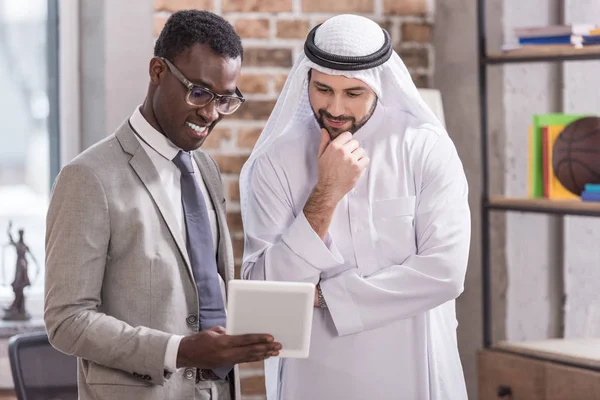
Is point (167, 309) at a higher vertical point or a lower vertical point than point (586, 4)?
lower

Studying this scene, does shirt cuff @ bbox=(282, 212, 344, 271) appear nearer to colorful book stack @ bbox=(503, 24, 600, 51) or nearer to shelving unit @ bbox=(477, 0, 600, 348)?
shelving unit @ bbox=(477, 0, 600, 348)

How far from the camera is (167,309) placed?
182 cm

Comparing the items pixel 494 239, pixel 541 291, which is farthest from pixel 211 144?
pixel 541 291

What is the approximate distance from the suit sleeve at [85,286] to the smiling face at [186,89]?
8.1 inches

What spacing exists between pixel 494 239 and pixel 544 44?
0.78m

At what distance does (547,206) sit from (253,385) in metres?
1.20

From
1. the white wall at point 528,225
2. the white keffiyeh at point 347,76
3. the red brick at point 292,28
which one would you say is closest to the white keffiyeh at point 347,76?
the white keffiyeh at point 347,76

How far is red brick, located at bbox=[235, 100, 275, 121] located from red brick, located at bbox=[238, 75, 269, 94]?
0.04 meters

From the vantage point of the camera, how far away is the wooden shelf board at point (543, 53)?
10.2 feet

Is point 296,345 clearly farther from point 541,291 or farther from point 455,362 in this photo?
point 541,291

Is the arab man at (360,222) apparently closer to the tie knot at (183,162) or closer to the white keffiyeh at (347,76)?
the white keffiyeh at (347,76)

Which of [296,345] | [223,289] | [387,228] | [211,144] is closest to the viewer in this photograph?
[296,345]

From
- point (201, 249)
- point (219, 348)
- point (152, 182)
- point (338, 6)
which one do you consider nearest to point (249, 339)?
point (219, 348)

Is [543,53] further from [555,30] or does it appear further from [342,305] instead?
[342,305]
